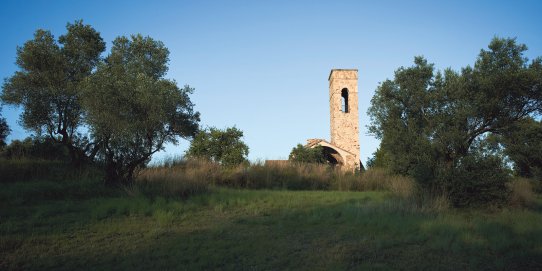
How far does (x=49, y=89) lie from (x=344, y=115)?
29535mm

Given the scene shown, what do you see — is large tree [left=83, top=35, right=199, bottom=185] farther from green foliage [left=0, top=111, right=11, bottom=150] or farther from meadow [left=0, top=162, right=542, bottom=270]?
green foliage [left=0, top=111, right=11, bottom=150]

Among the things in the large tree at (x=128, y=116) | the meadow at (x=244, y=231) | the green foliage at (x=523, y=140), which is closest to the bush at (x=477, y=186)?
the meadow at (x=244, y=231)

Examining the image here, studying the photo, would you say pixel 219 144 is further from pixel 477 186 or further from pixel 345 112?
pixel 477 186

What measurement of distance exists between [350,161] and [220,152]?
13754 mm

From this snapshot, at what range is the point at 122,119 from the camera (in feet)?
44.3

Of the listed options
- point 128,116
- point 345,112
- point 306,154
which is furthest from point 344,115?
point 128,116

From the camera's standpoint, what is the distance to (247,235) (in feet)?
26.7

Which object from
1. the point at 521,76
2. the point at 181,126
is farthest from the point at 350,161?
the point at 181,126

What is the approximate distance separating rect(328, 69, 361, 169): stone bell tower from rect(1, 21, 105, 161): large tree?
2671 centimetres

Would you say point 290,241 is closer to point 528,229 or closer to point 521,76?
point 528,229

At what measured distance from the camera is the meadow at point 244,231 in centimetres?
642

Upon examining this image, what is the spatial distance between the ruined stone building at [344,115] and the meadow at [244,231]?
24759 millimetres

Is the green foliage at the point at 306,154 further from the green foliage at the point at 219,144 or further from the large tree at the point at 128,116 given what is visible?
the large tree at the point at 128,116

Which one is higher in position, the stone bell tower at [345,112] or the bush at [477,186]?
the stone bell tower at [345,112]
